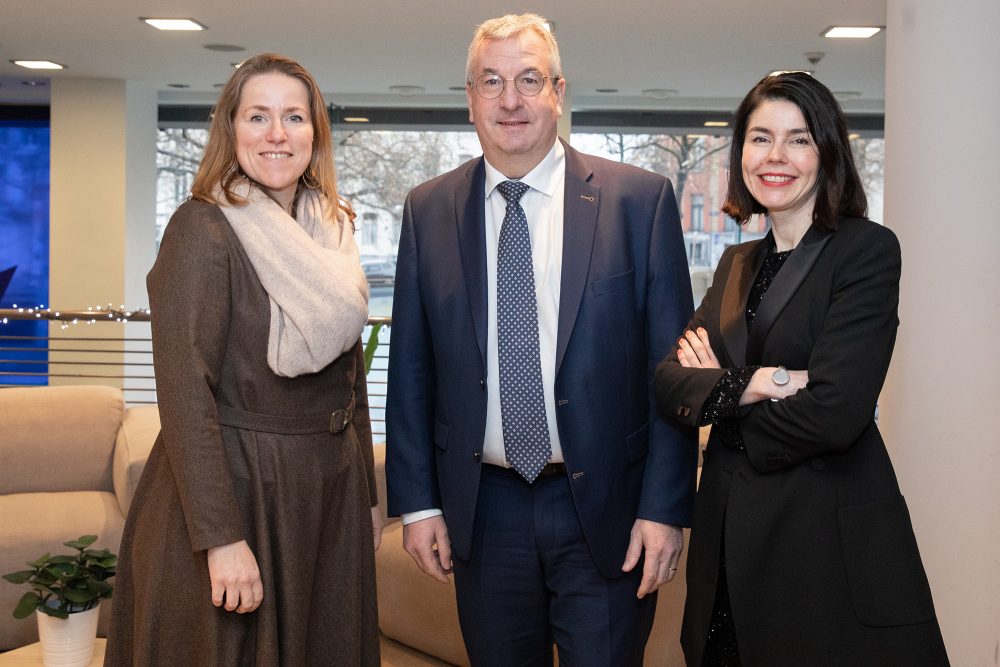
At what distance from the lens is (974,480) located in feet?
10.3

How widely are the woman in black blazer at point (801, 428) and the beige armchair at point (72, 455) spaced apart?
301cm

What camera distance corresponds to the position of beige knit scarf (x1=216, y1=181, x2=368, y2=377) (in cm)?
205

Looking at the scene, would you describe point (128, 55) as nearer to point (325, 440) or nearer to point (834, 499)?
point (325, 440)

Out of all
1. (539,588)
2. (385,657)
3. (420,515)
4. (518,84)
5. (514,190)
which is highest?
(518,84)

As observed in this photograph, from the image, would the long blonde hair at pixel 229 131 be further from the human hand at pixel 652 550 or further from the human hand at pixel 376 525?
the human hand at pixel 652 550

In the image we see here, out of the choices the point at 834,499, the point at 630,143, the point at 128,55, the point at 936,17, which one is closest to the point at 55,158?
the point at 128,55

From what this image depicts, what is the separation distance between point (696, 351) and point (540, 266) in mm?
385

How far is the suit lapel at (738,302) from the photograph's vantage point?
203 cm

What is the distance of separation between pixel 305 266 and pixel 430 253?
0.35 meters

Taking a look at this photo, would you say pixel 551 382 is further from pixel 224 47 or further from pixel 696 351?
pixel 224 47

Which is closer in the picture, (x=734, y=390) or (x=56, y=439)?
(x=734, y=390)

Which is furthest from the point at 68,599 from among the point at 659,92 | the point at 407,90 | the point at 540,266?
the point at 659,92

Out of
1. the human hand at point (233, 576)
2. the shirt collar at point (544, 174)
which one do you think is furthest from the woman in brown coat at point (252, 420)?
the shirt collar at point (544, 174)

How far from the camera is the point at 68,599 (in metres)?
3.27
